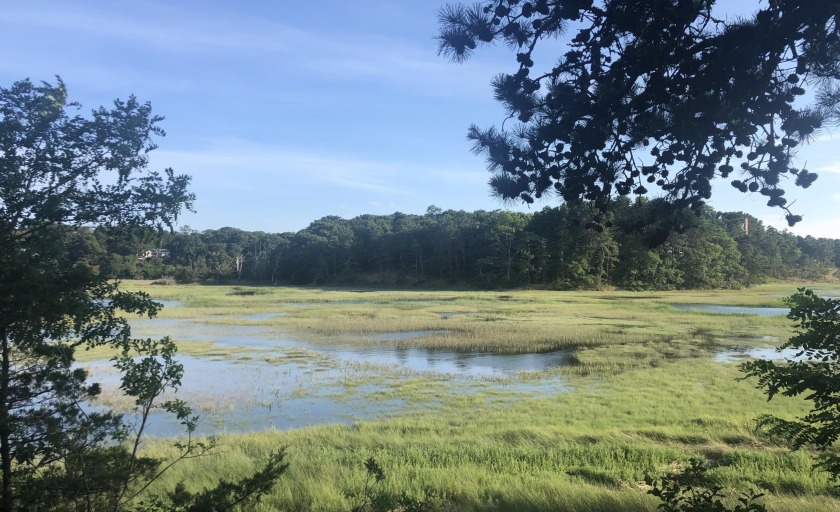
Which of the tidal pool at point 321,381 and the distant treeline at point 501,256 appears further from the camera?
the distant treeline at point 501,256

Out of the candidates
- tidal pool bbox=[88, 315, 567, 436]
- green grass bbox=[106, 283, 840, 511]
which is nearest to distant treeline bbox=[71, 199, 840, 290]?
tidal pool bbox=[88, 315, 567, 436]

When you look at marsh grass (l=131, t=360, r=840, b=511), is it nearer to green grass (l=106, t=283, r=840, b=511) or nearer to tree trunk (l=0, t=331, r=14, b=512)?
green grass (l=106, t=283, r=840, b=511)

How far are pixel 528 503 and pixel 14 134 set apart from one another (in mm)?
6591

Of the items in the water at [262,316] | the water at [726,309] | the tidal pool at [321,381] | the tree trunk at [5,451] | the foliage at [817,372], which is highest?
the foliage at [817,372]

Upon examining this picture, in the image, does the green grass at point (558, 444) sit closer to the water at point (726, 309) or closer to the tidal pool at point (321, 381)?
the tidal pool at point (321, 381)

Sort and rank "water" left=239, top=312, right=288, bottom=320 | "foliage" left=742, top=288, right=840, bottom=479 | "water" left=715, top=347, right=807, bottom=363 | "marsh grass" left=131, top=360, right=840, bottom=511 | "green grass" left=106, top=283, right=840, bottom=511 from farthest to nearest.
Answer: "water" left=239, top=312, right=288, bottom=320, "water" left=715, top=347, right=807, bottom=363, "green grass" left=106, top=283, right=840, bottom=511, "marsh grass" left=131, top=360, right=840, bottom=511, "foliage" left=742, top=288, right=840, bottom=479

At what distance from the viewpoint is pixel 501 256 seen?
84812 mm

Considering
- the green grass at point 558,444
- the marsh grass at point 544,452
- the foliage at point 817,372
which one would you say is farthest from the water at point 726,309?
the foliage at point 817,372

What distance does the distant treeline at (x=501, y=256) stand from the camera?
7950 centimetres

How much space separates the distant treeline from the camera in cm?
7950

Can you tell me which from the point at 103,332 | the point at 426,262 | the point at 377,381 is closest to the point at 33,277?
the point at 103,332

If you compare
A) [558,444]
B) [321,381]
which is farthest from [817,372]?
[321,381]

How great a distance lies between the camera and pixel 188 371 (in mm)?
19578

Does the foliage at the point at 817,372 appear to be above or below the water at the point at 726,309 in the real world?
above
